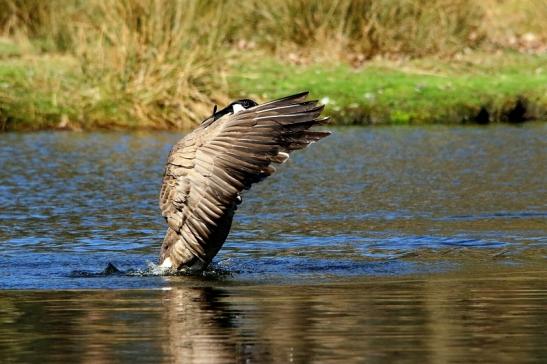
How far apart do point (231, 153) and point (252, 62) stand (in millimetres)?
16476

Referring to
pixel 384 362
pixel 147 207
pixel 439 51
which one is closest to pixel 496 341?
pixel 384 362

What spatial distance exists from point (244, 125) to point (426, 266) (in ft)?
6.15

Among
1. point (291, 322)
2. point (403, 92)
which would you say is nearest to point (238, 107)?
point (291, 322)

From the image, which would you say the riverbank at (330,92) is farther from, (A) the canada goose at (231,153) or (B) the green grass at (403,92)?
(A) the canada goose at (231,153)

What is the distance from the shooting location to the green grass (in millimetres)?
24094

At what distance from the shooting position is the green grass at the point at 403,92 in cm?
2409

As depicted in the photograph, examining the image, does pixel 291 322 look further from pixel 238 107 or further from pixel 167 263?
pixel 167 263

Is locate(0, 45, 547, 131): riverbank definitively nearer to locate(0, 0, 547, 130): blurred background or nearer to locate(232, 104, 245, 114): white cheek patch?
locate(0, 0, 547, 130): blurred background

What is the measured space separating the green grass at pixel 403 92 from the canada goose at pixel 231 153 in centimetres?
1355

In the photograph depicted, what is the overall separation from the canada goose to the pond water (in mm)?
573

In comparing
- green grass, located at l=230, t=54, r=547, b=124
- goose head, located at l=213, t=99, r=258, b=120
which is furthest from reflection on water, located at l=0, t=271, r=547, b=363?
green grass, located at l=230, t=54, r=547, b=124

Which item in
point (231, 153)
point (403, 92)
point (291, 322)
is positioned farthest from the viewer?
point (403, 92)

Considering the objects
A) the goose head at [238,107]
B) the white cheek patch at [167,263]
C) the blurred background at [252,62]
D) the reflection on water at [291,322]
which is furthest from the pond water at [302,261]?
the blurred background at [252,62]

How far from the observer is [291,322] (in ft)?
26.9
